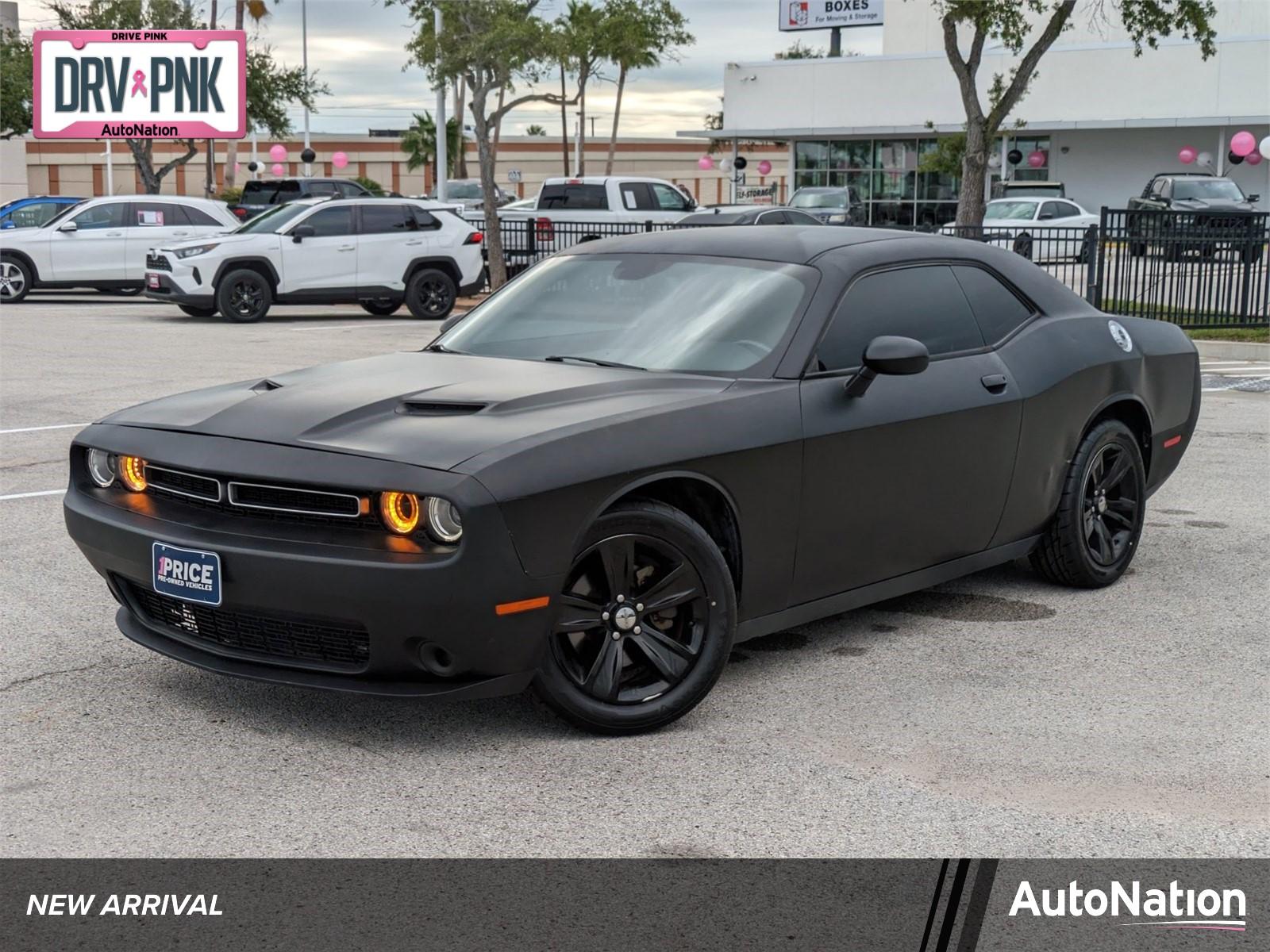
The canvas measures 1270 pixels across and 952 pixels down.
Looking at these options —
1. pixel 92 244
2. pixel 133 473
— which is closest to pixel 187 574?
pixel 133 473

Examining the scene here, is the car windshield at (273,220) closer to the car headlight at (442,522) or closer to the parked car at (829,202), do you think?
the parked car at (829,202)

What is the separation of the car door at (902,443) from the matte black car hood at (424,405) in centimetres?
45

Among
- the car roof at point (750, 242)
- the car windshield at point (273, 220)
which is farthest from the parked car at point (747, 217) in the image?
the car roof at point (750, 242)

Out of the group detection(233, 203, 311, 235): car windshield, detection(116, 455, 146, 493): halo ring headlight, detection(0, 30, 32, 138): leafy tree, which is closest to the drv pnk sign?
detection(0, 30, 32, 138): leafy tree

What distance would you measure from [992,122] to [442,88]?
48.4 feet

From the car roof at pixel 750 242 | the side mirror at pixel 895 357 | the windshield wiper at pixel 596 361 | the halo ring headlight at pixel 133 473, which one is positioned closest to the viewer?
the halo ring headlight at pixel 133 473

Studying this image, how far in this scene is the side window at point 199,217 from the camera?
25.3m

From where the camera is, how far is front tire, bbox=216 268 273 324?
21.3 meters

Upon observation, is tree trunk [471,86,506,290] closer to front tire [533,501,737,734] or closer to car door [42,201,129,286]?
car door [42,201,129,286]

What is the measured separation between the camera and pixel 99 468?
5273 millimetres

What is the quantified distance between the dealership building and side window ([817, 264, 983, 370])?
42965 millimetres

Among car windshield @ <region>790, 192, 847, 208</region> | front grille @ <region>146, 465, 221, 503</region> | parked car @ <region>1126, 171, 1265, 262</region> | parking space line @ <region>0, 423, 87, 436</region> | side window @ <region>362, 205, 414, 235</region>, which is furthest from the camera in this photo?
car windshield @ <region>790, 192, 847, 208</region>

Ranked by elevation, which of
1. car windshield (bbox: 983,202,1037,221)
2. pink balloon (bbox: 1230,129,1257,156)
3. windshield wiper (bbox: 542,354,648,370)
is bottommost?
windshield wiper (bbox: 542,354,648,370)

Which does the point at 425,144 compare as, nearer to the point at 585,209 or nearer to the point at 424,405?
the point at 585,209
